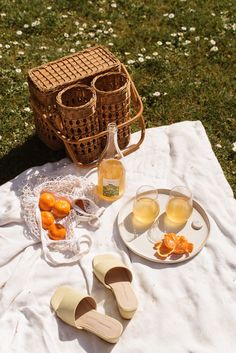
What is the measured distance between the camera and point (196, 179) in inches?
132

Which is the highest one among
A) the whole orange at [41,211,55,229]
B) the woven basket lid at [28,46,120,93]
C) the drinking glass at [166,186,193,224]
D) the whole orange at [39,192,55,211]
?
the woven basket lid at [28,46,120,93]

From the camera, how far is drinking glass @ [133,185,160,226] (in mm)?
2945

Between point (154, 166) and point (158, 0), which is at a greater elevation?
point (158, 0)

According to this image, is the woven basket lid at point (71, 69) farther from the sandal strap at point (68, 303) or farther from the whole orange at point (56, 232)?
the sandal strap at point (68, 303)

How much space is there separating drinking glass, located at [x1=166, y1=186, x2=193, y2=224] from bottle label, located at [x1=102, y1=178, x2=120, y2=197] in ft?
1.27

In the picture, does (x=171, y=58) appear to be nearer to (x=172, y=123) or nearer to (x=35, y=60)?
(x=172, y=123)

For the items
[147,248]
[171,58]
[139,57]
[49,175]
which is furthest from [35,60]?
[147,248]

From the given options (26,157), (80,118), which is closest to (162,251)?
(80,118)

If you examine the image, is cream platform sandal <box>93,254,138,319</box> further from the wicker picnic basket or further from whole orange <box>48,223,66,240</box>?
the wicker picnic basket

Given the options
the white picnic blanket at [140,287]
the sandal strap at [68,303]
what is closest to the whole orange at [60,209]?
the white picnic blanket at [140,287]

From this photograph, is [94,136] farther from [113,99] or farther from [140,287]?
[140,287]

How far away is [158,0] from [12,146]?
2761mm

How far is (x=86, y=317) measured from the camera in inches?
99.6

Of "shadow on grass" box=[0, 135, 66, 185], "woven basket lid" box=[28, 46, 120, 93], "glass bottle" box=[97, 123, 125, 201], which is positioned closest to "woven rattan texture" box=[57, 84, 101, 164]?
"woven basket lid" box=[28, 46, 120, 93]
